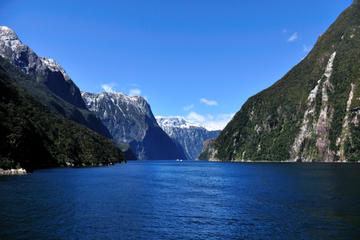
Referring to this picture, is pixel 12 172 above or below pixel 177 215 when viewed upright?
below

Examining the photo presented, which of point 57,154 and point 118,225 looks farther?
point 57,154

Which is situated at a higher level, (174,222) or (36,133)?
(36,133)

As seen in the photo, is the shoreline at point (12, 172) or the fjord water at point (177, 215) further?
the shoreline at point (12, 172)

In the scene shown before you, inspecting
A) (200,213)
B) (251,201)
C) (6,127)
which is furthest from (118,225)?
(6,127)

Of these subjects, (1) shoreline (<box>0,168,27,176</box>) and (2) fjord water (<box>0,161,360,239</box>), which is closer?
(2) fjord water (<box>0,161,360,239</box>)

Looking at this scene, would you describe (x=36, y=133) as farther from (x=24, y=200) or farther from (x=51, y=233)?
(x=51, y=233)

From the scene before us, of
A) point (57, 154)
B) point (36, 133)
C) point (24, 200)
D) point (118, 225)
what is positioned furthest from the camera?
point (57, 154)

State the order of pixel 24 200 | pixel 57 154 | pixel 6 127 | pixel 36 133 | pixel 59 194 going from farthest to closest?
pixel 57 154, pixel 36 133, pixel 6 127, pixel 59 194, pixel 24 200

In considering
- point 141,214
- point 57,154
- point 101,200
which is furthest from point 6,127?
point 141,214

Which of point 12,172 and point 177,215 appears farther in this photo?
point 12,172
